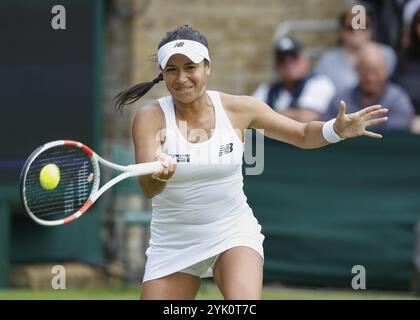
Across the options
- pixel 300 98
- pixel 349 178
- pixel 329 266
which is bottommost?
pixel 329 266

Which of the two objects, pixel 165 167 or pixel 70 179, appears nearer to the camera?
pixel 165 167

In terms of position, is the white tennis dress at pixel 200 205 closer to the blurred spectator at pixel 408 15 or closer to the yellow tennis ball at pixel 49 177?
the yellow tennis ball at pixel 49 177

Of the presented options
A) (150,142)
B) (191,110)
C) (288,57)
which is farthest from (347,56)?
(150,142)

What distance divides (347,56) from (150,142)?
16.3 ft

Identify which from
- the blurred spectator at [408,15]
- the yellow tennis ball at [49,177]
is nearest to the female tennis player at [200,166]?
the yellow tennis ball at [49,177]

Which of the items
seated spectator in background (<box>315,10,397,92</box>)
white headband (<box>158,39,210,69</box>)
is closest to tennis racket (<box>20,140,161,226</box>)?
white headband (<box>158,39,210,69</box>)

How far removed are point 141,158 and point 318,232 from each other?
13.6 feet

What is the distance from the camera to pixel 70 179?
18.4 ft

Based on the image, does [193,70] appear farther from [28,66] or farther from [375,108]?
[28,66]

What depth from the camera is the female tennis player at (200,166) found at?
571 centimetres

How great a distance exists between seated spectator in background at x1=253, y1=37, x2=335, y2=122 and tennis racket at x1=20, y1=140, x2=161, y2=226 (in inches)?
169

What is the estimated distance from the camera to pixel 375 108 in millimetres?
5820

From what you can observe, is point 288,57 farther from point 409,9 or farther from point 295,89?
point 409,9

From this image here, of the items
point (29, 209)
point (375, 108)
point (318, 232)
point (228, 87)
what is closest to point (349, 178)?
point (318, 232)
